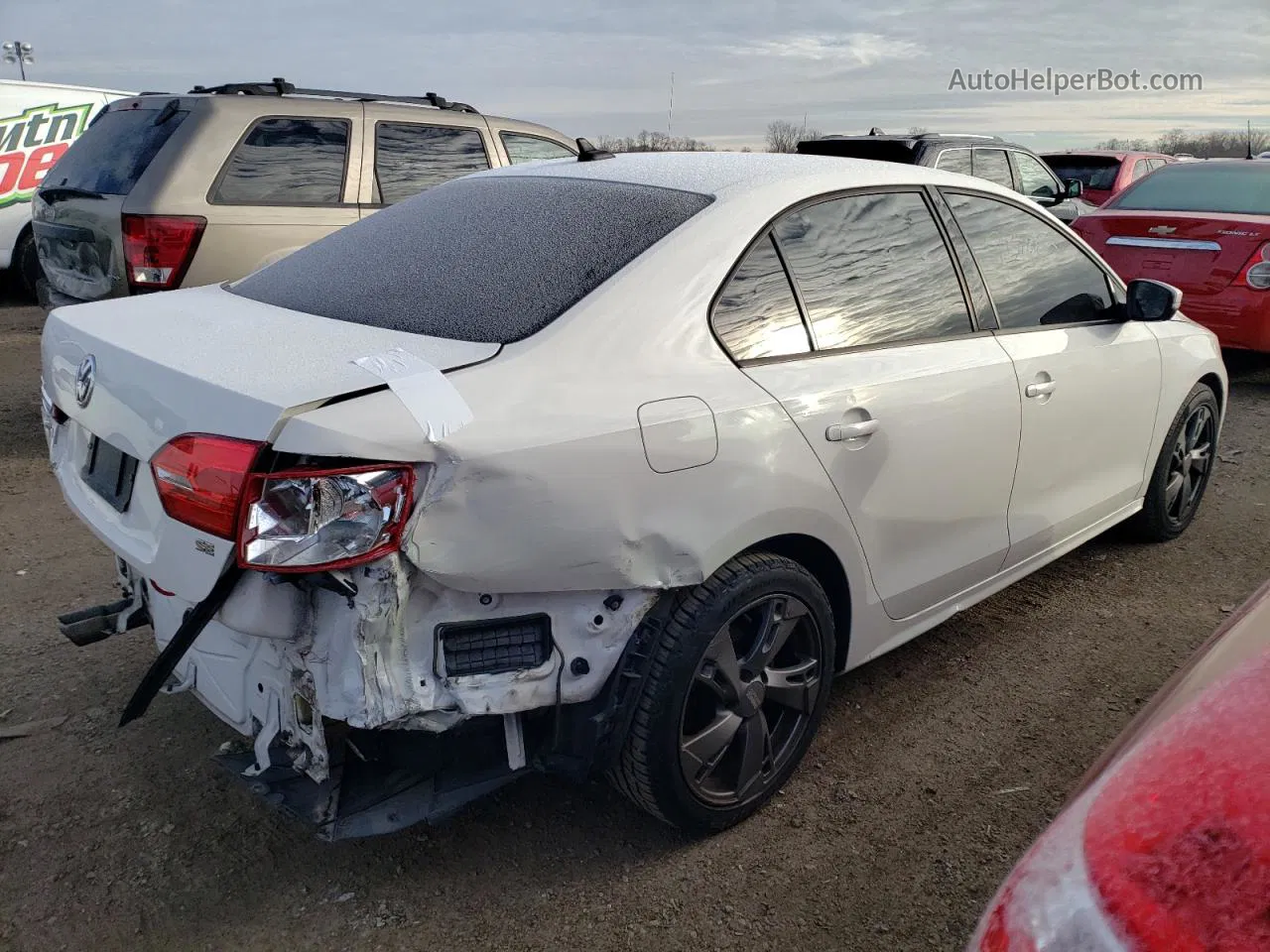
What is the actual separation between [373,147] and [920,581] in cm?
473

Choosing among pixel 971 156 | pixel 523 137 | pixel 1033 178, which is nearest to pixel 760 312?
pixel 523 137

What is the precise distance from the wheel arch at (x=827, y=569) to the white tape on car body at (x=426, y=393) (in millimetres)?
819

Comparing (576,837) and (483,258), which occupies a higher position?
(483,258)

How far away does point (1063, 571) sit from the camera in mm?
4332

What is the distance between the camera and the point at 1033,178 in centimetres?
1077

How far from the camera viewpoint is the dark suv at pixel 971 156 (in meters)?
9.19

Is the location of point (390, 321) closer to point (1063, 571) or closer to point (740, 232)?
point (740, 232)

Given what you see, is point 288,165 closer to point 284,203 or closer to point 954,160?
point 284,203

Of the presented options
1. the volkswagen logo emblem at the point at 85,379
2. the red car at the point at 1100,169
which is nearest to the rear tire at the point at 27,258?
the volkswagen logo emblem at the point at 85,379

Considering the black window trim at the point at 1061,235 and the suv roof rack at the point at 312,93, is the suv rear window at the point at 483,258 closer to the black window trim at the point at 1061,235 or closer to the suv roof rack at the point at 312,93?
the black window trim at the point at 1061,235

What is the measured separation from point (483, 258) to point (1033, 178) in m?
9.54

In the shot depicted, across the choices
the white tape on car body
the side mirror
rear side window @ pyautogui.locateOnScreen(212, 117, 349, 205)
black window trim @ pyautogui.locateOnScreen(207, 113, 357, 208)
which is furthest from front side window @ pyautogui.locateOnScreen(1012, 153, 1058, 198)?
the white tape on car body

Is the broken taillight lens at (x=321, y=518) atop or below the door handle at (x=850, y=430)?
atop

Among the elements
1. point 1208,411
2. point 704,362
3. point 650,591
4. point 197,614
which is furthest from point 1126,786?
point 1208,411
